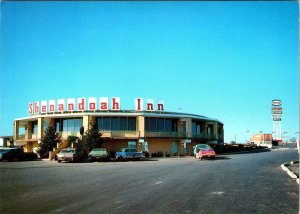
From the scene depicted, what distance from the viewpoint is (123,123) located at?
48.6 metres

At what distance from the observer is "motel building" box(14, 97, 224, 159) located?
47812mm

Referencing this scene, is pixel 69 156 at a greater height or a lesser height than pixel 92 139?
lesser

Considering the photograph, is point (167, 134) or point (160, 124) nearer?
point (167, 134)

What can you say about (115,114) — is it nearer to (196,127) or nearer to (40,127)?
(40,127)

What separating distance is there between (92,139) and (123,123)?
623 cm

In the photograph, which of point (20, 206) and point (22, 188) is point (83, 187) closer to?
point (22, 188)

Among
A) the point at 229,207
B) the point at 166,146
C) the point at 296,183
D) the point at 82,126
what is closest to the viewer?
the point at 229,207

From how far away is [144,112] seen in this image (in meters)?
49.7

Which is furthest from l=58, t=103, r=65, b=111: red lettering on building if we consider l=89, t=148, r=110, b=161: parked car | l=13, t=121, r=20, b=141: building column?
l=89, t=148, r=110, b=161: parked car

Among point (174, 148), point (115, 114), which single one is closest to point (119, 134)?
point (115, 114)

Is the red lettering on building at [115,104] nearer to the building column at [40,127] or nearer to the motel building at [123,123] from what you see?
the motel building at [123,123]

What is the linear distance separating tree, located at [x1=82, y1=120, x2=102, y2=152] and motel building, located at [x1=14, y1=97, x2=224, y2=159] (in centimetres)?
269

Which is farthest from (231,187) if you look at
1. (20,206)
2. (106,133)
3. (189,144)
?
(189,144)

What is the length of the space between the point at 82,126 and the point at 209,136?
21.9m
